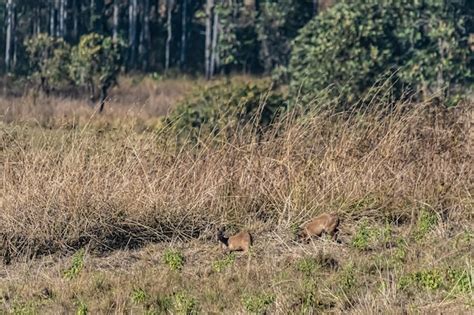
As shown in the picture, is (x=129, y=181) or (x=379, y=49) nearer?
(x=129, y=181)

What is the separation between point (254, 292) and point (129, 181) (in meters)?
1.71

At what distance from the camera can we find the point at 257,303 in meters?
4.49

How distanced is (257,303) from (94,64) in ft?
84.2

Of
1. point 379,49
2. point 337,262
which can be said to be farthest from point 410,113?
point 379,49

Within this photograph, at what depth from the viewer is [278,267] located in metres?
5.31

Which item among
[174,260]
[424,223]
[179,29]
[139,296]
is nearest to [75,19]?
[179,29]

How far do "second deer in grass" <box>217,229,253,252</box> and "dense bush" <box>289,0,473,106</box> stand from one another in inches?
428

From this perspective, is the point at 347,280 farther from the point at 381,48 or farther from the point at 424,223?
the point at 381,48

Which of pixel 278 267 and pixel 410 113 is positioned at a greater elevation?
pixel 410 113

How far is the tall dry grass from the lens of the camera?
5863 millimetres

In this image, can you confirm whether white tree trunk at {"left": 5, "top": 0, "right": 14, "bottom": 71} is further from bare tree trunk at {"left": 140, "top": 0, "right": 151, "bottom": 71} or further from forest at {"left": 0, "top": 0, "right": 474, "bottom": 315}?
forest at {"left": 0, "top": 0, "right": 474, "bottom": 315}

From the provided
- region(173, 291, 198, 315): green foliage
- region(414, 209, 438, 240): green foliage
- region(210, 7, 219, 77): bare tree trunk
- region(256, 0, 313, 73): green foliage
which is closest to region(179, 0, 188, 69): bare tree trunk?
region(210, 7, 219, 77): bare tree trunk

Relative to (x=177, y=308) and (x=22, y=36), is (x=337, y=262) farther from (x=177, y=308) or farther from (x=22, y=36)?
(x=22, y=36)

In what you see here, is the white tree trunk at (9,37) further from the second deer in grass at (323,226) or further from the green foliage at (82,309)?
the green foliage at (82,309)
